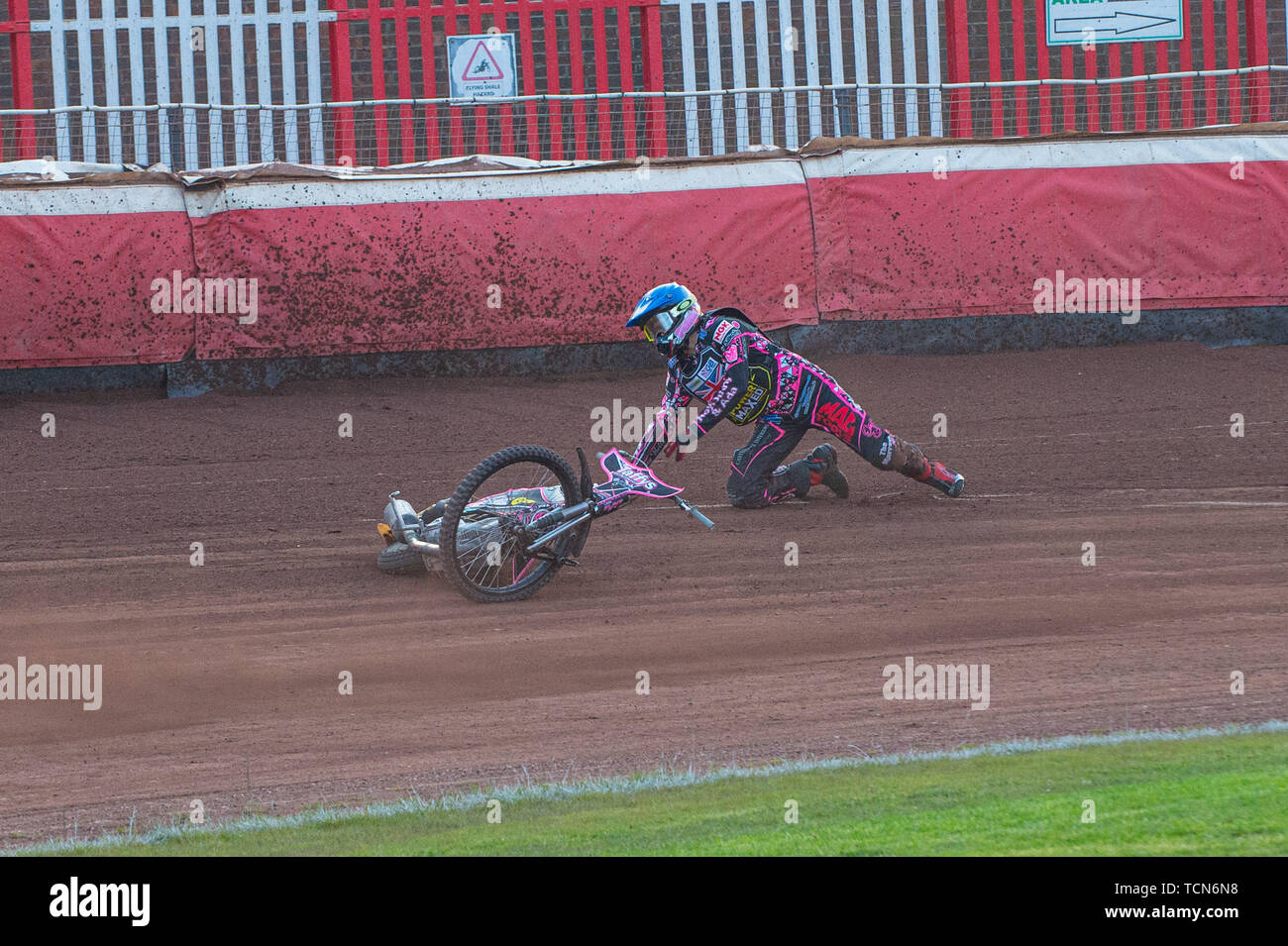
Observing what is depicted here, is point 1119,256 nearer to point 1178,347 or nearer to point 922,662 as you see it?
point 1178,347

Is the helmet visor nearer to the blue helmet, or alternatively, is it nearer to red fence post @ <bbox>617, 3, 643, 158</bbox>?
the blue helmet

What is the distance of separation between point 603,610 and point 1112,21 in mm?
15039

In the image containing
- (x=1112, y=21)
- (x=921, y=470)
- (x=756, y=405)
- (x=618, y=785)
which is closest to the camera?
(x=618, y=785)

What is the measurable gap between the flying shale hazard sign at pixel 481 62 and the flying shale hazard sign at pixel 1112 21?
7.16 m

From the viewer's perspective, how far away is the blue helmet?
1005cm

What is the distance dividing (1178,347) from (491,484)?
920cm

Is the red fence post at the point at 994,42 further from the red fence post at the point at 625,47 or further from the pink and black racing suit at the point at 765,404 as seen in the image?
the pink and black racing suit at the point at 765,404

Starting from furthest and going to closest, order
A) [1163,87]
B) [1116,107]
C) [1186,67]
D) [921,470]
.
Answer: [1186,67] < [1163,87] < [1116,107] < [921,470]

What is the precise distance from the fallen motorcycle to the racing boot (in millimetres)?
2543

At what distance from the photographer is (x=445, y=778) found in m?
6.64

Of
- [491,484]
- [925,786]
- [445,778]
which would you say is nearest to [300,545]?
[491,484]

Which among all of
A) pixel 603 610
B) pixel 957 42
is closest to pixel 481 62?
pixel 957 42

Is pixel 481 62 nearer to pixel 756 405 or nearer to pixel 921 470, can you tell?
pixel 756 405

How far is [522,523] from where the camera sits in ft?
29.9
